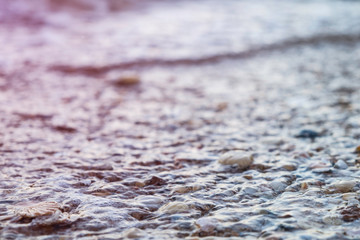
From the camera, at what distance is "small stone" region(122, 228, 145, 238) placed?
128cm

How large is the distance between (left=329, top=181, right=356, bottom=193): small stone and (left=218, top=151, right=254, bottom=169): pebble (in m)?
0.35

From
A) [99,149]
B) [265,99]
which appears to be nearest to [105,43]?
[265,99]

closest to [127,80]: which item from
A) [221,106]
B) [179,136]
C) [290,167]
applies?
[221,106]

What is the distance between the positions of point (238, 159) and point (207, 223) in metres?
0.53

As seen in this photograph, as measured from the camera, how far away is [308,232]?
4.21 feet

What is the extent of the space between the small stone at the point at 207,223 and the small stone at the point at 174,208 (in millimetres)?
88

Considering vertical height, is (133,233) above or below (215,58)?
below

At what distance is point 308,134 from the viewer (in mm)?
2160

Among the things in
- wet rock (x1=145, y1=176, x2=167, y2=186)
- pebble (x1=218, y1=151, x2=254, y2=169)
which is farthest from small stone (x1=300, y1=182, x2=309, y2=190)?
wet rock (x1=145, y1=176, x2=167, y2=186)

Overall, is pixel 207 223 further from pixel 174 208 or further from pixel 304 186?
pixel 304 186

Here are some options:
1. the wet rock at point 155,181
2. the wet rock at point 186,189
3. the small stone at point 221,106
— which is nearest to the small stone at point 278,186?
the wet rock at point 186,189

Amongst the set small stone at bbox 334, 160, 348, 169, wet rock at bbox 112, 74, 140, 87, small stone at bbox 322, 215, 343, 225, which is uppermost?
wet rock at bbox 112, 74, 140, 87

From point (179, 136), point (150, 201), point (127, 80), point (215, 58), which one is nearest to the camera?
point (150, 201)

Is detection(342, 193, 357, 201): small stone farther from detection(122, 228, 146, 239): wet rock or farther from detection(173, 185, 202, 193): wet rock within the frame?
detection(122, 228, 146, 239): wet rock
